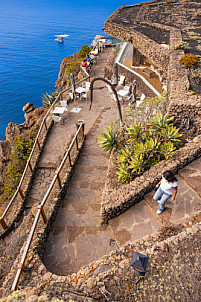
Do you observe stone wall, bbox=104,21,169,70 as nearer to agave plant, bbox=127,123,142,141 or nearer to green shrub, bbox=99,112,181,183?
green shrub, bbox=99,112,181,183

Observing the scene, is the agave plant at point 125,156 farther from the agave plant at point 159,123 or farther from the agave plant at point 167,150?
the agave plant at point 159,123

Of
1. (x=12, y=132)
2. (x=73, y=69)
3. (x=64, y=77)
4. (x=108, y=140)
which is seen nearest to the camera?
(x=108, y=140)

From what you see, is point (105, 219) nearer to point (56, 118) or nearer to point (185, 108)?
point (185, 108)

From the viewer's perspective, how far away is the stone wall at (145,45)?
1517cm

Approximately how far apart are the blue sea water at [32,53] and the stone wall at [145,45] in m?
31.2

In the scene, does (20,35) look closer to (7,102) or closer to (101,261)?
Result: (7,102)

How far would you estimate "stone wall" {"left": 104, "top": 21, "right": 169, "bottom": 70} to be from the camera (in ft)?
49.8

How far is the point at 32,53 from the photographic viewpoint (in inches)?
2889

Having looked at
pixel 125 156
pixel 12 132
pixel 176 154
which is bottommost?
pixel 12 132

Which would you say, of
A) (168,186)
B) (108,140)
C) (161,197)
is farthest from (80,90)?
(168,186)

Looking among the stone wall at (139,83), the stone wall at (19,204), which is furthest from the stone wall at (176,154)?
the stone wall at (139,83)

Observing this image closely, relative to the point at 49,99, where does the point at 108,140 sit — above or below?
above

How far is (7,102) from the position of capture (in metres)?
49.8

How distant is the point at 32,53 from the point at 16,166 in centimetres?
7164
